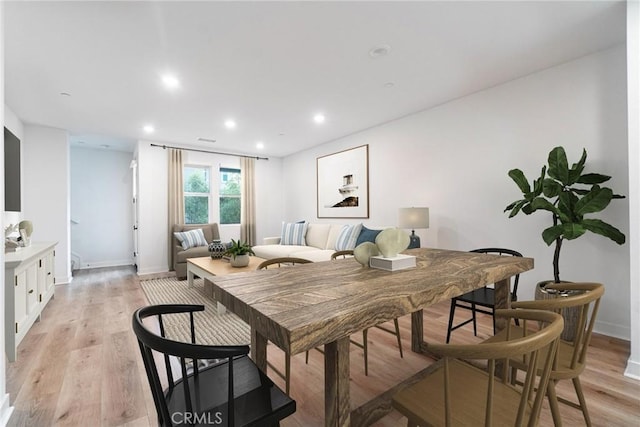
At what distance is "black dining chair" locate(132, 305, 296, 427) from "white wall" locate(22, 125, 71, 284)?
4.99 meters

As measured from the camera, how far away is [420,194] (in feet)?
13.2

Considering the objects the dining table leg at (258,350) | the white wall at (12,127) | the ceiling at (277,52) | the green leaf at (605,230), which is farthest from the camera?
the white wall at (12,127)

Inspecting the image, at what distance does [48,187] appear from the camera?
4.55m

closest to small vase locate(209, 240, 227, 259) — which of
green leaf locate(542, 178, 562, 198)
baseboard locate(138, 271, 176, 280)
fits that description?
baseboard locate(138, 271, 176, 280)

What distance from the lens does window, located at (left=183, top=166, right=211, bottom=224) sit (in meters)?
5.98

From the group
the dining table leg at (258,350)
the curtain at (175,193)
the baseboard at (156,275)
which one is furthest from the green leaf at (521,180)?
the curtain at (175,193)

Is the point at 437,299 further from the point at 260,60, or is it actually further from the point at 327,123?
the point at 327,123

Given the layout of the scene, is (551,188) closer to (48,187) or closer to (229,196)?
(229,196)

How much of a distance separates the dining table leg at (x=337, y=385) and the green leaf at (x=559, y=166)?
2.51m

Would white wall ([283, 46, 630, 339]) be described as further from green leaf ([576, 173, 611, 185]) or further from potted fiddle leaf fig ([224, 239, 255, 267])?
potted fiddle leaf fig ([224, 239, 255, 267])

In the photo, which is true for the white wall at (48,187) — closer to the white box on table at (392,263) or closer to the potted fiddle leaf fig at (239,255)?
the potted fiddle leaf fig at (239,255)

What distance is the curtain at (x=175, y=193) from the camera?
554 centimetres

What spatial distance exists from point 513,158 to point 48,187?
21.8 feet

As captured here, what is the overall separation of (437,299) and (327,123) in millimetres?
3786
